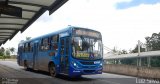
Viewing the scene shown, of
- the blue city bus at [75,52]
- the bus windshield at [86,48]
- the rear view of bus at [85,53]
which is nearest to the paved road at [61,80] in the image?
the blue city bus at [75,52]

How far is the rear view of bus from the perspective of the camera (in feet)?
50.9

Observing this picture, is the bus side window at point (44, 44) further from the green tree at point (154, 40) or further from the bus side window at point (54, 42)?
the green tree at point (154, 40)

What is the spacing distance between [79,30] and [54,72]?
3.72 m

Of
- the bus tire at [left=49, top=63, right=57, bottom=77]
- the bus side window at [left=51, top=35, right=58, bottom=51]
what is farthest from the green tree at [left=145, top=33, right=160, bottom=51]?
the bus side window at [left=51, top=35, right=58, bottom=51]

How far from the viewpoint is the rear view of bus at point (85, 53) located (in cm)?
1552

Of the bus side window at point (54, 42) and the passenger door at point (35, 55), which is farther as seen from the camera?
the passenger door at point (35, 55)

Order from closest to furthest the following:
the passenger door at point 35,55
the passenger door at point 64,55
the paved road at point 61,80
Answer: the paved road at point 61,80, the passenger door at point 64,55, the passenger door at point 35,55

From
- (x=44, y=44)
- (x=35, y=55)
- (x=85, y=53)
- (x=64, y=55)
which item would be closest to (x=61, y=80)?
(x=64, y=55)

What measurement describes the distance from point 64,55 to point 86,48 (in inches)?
58.1

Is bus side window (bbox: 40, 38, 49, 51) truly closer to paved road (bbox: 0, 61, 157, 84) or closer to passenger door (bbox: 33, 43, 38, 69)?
passenger door (bbox: 33, 43, 38, 69)

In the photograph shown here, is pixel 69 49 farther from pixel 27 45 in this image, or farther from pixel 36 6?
pixel 27 45

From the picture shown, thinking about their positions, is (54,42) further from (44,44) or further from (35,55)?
(35,55)

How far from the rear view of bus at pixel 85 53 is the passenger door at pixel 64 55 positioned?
0.59 meters

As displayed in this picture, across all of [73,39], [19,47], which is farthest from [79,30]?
[19,47]
